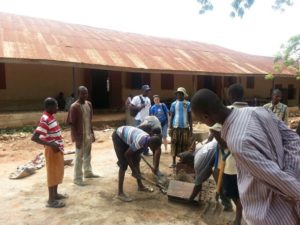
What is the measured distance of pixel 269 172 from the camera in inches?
56.4

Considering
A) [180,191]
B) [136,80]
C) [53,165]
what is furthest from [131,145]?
[136,80]

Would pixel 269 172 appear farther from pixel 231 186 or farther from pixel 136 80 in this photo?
pixel 136 80

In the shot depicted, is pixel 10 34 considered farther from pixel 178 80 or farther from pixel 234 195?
pixel 234 195

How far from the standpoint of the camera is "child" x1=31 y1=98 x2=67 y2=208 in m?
4.31

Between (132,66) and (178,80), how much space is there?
15.8ft

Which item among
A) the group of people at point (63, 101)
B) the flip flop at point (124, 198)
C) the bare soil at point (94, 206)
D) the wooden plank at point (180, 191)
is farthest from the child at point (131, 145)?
the group of people at point (63, 101)

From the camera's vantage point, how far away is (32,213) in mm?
4230

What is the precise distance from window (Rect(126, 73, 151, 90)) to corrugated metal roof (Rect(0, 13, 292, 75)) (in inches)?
40.2

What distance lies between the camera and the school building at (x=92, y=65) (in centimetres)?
1100

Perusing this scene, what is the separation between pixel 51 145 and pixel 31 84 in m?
8.78

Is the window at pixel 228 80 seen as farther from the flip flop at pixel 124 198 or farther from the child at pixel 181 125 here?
the flip flop at pixel 124 198

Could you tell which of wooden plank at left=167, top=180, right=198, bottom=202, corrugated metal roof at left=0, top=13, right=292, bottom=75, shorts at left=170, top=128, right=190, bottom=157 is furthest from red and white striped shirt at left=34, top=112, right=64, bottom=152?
corrugated metal roof at left=0, top=13, right=292, bottom=75

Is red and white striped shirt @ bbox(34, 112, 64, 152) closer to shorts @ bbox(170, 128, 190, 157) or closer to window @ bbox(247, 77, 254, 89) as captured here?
shorts @ bbox(170, 128, 190, 157)

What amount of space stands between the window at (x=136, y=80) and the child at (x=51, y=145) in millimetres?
10026
